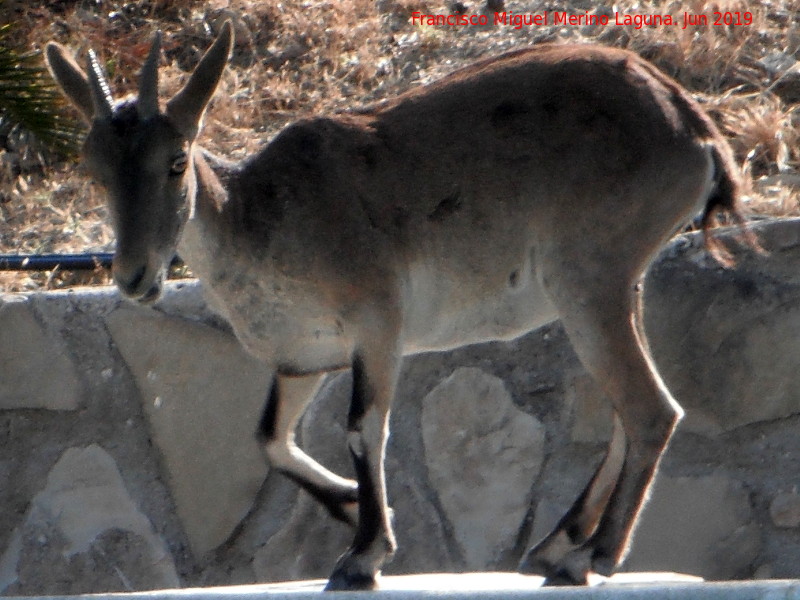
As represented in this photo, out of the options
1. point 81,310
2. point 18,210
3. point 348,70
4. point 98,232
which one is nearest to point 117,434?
point 81,310

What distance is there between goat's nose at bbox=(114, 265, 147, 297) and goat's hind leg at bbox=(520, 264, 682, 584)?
131 centimetres

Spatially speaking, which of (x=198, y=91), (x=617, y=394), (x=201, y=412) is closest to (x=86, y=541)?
(x=201, y=412)

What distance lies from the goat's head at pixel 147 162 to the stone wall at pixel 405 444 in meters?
1.50

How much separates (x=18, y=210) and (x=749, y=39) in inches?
147

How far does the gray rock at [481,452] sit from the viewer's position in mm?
5617

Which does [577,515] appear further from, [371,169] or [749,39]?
[749,39]

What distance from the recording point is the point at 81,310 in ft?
18.9

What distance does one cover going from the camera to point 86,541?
19.1 ft

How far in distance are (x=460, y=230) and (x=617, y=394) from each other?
74 cm

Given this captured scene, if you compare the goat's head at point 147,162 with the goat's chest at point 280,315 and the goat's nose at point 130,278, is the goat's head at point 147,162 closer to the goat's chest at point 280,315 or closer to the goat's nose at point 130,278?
the goat's nose at point 130,278

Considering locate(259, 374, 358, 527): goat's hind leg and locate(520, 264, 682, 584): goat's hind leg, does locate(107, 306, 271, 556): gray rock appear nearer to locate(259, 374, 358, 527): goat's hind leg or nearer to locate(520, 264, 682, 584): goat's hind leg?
locate(259, 374, 358, 527): goat's hind leg

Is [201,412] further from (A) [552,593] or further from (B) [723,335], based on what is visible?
(A) [552,593]

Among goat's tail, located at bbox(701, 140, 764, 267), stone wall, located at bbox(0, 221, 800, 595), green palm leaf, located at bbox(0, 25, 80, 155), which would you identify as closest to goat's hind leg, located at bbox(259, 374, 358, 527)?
stone wall, located at bbox(0, 221, 800, 595)

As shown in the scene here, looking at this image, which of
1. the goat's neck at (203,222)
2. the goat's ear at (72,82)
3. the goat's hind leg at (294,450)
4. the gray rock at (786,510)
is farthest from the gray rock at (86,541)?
the gray rock at (786,510)
